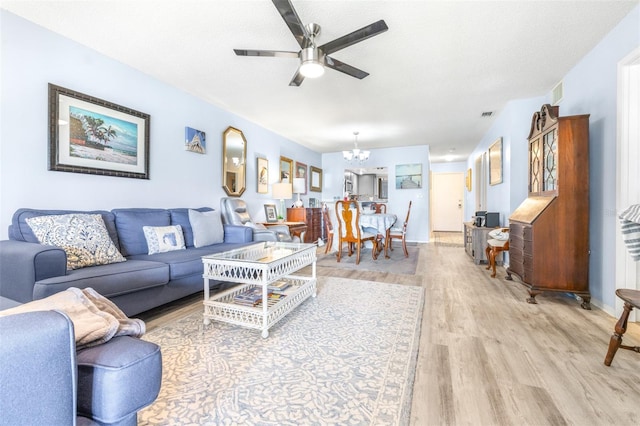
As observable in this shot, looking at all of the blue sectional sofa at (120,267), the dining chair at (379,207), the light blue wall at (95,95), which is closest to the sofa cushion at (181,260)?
the blue sectional sofa at (120,267)

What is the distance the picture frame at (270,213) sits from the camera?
201 inches

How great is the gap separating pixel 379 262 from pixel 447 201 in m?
6.02

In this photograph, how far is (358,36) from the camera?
1.91m

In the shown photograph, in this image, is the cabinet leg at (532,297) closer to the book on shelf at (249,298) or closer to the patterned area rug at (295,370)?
the patterned area rug at (295,370)

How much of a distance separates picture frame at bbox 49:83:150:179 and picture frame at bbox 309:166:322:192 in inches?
174

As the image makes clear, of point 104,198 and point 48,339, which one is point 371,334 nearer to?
point 48,339

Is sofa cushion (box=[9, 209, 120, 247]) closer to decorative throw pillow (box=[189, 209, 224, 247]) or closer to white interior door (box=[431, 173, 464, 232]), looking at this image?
decorative throw pillow (box=[189, 209, 224, 247])

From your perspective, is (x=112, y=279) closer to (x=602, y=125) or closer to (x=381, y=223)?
(x=381, y=223)

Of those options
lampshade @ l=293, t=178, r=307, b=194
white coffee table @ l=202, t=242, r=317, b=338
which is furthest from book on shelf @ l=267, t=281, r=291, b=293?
lampshade @ l=293, t=178, r=307, b=194

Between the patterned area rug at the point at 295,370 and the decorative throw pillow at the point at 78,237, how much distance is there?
747 millimetres

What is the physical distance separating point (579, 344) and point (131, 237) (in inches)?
144

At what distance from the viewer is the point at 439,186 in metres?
9.38

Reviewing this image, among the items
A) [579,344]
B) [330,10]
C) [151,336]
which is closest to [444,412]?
[579,344]

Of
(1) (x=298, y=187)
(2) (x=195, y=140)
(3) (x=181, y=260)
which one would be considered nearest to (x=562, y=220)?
(3) (x=181, y=260)
